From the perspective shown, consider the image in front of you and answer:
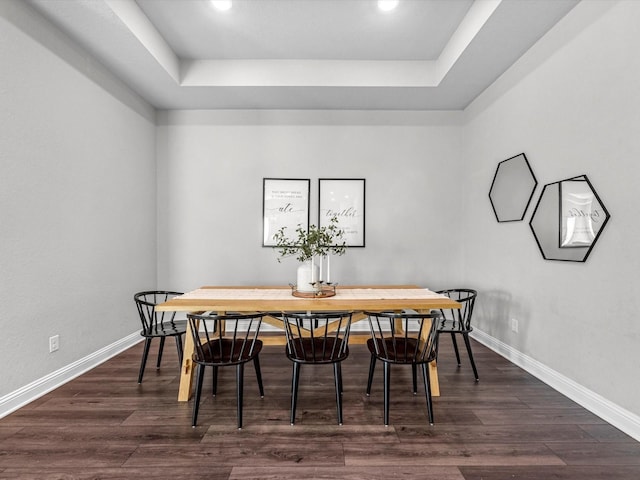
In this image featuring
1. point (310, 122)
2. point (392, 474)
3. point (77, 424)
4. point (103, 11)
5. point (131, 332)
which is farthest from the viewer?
point (310, 122)

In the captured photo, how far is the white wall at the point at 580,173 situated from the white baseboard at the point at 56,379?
3.91 metres

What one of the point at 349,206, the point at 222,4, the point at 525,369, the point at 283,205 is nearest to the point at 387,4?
the point at 222,4

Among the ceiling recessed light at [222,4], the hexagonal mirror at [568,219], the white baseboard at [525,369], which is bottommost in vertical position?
the white baseboard at [525,369]

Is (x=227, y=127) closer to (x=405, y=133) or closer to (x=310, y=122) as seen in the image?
(x=310, y=122)

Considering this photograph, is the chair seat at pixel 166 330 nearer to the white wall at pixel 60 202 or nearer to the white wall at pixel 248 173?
the white wall at pixel 60 202

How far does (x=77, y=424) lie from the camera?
2.12 metres

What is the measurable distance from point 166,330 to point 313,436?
1553 mm

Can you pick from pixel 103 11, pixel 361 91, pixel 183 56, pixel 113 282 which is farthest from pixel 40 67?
pixel 361 91

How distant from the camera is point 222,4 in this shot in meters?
2.70

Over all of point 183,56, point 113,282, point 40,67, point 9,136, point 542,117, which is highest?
point 183,56

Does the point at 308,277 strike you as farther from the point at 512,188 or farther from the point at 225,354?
the point at 512,188

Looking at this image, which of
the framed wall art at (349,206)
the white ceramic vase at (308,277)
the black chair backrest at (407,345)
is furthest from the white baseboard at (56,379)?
the framed wall art at (349,206)

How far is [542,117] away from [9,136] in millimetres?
4025

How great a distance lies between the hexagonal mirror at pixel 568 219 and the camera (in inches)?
89.3
